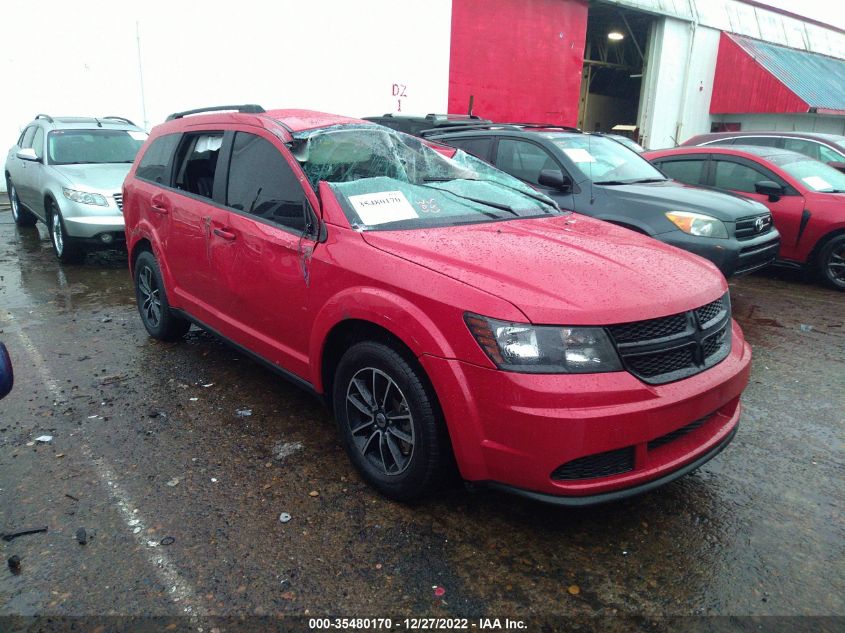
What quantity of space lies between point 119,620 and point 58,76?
13.9 metres

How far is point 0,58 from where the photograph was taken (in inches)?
486

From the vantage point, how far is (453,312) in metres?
2.41

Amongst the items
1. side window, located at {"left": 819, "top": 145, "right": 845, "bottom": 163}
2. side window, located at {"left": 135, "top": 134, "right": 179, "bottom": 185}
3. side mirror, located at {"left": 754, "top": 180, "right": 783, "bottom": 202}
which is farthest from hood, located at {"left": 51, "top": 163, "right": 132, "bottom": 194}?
side window, located at {"left": 819, "top": 145, "right": 845, "bottom": 163}

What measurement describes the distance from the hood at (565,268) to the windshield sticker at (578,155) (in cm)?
312

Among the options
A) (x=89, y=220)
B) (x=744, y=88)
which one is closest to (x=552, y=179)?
(x=89, y=220)

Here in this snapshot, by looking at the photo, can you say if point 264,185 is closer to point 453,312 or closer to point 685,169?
point 453,312

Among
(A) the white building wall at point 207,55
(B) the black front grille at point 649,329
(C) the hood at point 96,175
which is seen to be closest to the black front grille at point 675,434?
(B) the black front grille at point 649,329

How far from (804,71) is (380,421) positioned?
1060 inches

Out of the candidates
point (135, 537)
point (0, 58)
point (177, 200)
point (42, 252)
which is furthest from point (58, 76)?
point (135, 537)

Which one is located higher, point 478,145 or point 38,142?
point 478,145

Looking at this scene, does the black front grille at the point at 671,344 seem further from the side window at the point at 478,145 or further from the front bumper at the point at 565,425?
the side window at the point at 478,145

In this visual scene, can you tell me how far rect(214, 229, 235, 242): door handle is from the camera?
361cm

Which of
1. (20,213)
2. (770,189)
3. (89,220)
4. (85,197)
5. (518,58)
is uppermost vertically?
(518,58)

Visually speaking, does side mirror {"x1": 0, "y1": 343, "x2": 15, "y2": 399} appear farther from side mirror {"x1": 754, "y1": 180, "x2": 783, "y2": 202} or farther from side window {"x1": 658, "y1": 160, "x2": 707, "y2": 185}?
side window {"x1": 658, "y1": 160, "x2": 707, "y2": 185}
